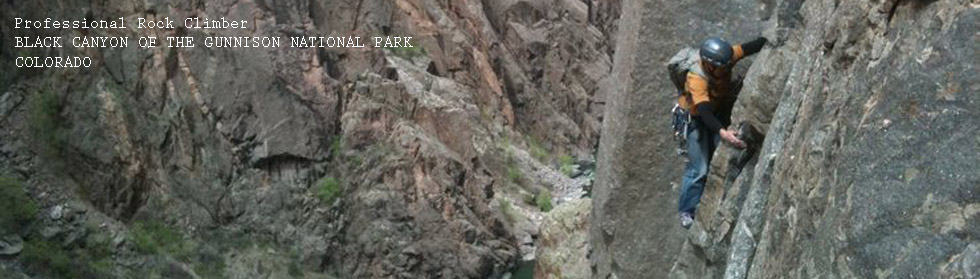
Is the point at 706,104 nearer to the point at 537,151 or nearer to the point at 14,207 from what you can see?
the point at 14,207

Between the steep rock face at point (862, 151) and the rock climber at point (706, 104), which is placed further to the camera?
the rock climber at point (706, 104)

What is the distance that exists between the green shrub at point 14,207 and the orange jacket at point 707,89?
21773mm

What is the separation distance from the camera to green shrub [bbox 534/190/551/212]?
4219cm

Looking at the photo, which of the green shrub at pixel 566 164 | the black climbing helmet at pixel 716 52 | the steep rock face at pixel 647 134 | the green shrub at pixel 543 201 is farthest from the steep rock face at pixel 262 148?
the black climbing helmet at pixel 716 52

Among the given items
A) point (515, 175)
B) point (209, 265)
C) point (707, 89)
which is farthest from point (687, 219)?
point (515, 175)

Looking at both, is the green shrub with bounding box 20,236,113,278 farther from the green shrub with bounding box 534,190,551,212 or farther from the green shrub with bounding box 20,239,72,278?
the green shrub with bounding box 534,190,551,212

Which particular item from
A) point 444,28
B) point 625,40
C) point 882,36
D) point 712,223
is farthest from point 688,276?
point 444,28

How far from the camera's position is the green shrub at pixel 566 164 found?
48.2 m

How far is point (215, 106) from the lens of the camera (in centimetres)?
3231

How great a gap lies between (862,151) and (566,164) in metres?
44.0

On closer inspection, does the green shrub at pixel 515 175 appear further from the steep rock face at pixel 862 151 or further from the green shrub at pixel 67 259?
the steep rock face at pixel 862 151

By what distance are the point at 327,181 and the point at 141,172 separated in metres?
5.48

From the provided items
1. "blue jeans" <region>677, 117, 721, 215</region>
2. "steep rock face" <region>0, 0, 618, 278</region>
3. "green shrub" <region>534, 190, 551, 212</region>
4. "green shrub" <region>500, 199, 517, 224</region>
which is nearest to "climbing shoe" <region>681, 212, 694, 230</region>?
"blue jeans" <region>677, 117, 721, 215</region>

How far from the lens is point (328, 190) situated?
1340 inches
